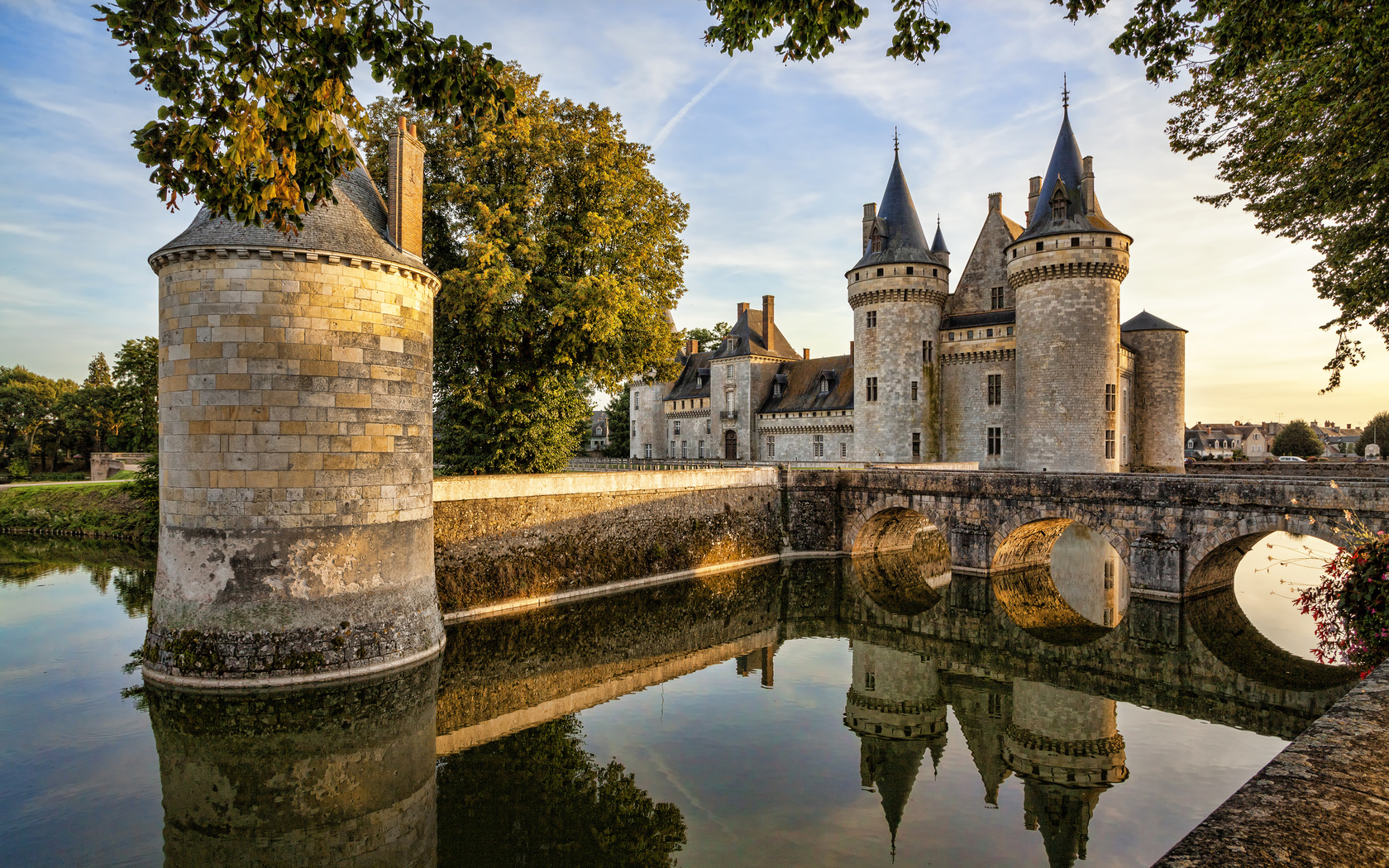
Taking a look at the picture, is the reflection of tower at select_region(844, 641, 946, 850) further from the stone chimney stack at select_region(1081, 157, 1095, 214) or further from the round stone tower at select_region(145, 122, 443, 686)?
the stone chimney stack at select_region(1081, 157, 1095, 214)

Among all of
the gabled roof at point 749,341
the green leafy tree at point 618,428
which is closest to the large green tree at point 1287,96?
the gabled roof at point 749,341

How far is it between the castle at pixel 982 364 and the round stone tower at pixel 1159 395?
2.0 inches

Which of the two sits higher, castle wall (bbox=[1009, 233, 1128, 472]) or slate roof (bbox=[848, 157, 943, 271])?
slate roof (bbox=[848, 157, 943, 271])

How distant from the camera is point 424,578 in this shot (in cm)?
1172

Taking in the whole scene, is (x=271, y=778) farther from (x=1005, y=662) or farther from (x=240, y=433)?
(x=1005, y=662)

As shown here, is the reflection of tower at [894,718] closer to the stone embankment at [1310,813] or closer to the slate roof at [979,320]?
the stone embankment at [1310,813]

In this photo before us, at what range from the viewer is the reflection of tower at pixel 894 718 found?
827 cm


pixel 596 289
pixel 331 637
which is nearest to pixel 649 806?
pixel 331 637

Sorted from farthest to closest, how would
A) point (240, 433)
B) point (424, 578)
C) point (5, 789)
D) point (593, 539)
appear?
1. point (593, 539)
2. point (424, 578)
3. point (240, 433)
4. point (5, 789)

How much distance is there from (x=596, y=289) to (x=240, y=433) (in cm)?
807

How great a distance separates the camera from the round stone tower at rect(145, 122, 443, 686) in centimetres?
984

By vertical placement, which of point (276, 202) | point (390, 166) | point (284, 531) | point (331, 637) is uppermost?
point (390, 166)

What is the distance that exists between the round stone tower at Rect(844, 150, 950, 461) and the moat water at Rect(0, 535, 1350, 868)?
17.2 m

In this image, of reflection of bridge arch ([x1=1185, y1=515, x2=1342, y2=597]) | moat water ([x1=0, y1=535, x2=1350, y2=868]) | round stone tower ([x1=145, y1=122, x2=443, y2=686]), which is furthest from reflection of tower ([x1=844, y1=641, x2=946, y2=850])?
reflection of bridge arch ([x1=1185, y1=515, x2=1342, y2=597])
